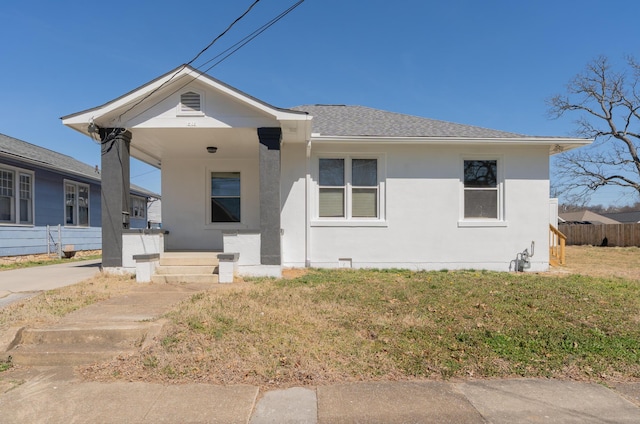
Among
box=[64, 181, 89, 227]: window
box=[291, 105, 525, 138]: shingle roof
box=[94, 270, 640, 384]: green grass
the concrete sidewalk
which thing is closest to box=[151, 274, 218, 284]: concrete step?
box=[94, 270, 640, 384]: green grass

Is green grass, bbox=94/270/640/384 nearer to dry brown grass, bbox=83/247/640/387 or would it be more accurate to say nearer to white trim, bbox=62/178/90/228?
dry brown grass, bbox=83/247/640/387

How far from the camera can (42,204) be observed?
13938 mm

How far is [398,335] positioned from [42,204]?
48.8 ft

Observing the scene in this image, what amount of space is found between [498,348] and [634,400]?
1.18 m

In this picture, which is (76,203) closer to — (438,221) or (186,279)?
(186,279)

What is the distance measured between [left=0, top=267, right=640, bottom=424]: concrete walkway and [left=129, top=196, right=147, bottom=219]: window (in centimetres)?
2092

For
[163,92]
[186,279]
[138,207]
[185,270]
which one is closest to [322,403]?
[186,279]

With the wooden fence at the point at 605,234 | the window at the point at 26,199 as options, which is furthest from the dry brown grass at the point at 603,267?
the window at the point at 26,199

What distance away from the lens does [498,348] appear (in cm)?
415

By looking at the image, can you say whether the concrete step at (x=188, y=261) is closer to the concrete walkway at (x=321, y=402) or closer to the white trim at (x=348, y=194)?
the white trim at (x=348, y=194)

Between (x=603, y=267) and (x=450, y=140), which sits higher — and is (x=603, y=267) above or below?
below

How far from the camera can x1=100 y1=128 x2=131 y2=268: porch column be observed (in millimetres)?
7855

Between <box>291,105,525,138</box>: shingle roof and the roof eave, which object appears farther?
<box>291,105,525,138</box>: shingle roof

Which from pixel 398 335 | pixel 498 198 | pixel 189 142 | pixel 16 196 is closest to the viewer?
pixel 398 335
